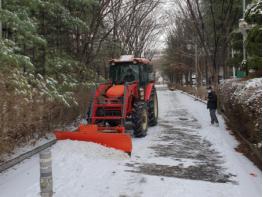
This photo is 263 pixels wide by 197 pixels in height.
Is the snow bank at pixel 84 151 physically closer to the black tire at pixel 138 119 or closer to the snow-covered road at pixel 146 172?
the snow-covered road at pixel 146 172

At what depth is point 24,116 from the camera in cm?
981

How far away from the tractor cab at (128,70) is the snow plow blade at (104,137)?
12.4 feet

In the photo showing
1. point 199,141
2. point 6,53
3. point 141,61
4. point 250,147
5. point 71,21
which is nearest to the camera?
point 6,53

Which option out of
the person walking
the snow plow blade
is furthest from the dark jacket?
the snow plow blade

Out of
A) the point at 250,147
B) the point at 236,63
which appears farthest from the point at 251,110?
the point at 236,63

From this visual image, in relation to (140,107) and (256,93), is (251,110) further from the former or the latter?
(140,107)

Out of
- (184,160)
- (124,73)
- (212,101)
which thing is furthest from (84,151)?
(212,101)

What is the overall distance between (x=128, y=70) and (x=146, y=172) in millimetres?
7160

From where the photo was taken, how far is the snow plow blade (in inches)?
421

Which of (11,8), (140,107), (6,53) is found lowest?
(140,107)

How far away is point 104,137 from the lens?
36.3 feet

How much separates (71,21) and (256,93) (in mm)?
9161

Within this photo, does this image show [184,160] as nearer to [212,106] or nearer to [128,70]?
[128,70]

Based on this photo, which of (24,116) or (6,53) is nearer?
(6,53)
